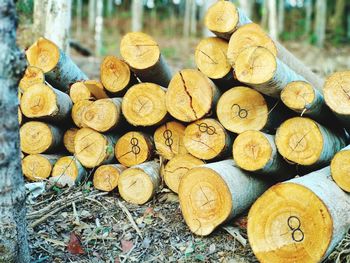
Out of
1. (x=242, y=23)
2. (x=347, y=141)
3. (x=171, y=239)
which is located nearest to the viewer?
(x=171, y=239)

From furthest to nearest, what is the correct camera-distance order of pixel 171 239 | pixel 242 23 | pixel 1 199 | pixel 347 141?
1. pixel 347 141
2. pixel 242 23
3. pixel 171 239
4. pixel 1 199

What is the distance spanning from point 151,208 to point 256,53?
5.35 ft

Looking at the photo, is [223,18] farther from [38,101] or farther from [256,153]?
[38,101]

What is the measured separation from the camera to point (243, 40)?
11.9 ft

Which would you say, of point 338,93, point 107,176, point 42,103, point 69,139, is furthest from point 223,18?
point 69,139

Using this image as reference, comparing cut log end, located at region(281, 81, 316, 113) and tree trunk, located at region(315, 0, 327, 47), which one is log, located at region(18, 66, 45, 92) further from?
tree trunk, located at region(315, 0, 327, 47)

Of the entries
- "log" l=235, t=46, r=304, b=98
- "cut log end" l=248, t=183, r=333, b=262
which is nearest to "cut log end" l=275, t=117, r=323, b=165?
"log" l=235, t=46, r=304, b=98

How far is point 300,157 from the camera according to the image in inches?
131

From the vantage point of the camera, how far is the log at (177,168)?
3889 millimetres

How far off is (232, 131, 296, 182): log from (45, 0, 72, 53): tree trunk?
141 inches

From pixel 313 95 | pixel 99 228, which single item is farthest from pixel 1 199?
pixel 313 95

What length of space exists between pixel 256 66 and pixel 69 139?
217cm

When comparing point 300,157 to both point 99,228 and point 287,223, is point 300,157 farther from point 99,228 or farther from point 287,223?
point 99,228

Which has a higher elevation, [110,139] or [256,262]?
[110,139]
